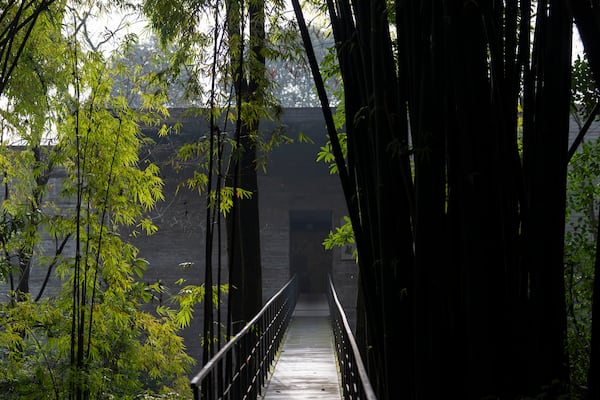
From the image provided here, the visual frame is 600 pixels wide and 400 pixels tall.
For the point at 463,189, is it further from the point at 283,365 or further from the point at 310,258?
the point at 310,258

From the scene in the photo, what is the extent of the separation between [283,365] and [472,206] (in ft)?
18.8

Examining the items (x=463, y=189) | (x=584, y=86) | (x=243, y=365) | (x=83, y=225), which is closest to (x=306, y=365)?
(x=83, y=225)

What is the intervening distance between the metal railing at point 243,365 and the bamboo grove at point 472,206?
2.85ft

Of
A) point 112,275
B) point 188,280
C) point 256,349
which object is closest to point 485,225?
point 256,349

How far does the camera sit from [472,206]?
2277mm

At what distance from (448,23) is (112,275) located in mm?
5487

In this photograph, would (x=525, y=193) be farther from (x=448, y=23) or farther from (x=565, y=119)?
(x=448, y=23)

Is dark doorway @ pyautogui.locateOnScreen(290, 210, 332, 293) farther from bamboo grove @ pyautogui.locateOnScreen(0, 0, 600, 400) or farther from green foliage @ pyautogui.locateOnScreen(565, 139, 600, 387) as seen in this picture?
bamboo grove @ pyautogui.locateOnScreen(0, 0, 600, 400)

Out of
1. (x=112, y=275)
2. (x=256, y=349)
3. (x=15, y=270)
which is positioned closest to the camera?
(x=256, y=349)

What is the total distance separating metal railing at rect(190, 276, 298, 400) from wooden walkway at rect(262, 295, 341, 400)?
138mm

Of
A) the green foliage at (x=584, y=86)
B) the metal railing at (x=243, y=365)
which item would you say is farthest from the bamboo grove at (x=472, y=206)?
the green foliage at (x=584, y=86)

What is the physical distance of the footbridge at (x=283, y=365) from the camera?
3.56 meters

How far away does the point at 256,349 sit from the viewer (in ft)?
20.1

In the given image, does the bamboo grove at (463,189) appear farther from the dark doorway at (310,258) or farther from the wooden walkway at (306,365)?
the dark doorway at (310,258)
